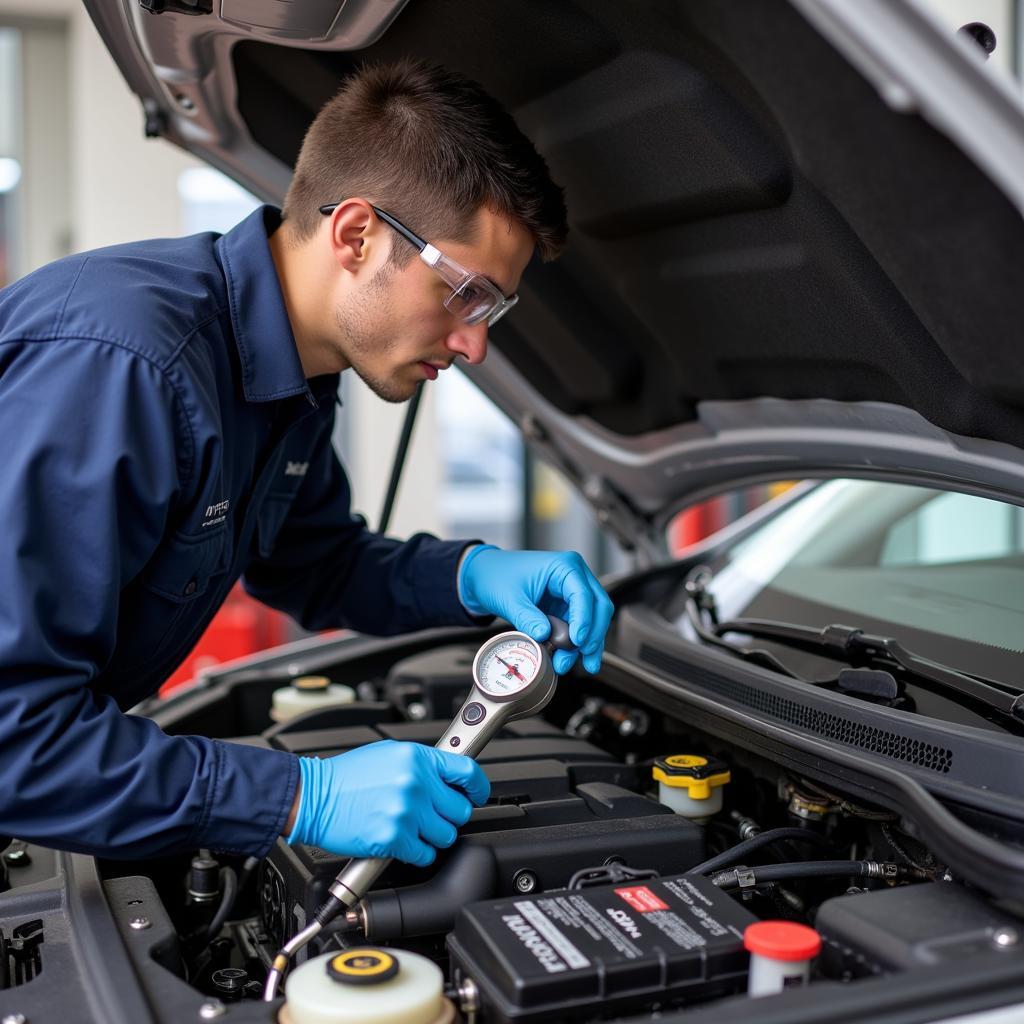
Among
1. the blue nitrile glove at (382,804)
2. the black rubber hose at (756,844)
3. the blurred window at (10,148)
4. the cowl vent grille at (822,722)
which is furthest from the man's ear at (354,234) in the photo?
the blurred window at (10,148)

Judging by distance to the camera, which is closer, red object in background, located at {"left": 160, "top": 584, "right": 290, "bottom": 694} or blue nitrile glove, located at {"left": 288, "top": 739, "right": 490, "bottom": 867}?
blue nitrile glove, located at {"left": 288, "top": 739, "right": 490, "bottom": 867}

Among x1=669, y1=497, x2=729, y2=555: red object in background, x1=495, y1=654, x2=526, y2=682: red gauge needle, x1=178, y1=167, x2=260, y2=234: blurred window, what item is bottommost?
x1=669, y1=497, x2=729, y2=555: red object in background

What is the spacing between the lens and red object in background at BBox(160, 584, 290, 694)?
465cm

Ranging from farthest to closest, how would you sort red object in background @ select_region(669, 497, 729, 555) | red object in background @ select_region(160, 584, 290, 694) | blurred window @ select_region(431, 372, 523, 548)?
blurred window @ select_region(431, 372, 523, 548) → red object in background @ select_region(669, 497, 729, 555) → red object in background @ select_region(160, 584, 290, 694)

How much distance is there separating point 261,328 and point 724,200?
2.03 ft

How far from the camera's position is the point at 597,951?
1.02 meters

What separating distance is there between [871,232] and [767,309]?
1.41 ft

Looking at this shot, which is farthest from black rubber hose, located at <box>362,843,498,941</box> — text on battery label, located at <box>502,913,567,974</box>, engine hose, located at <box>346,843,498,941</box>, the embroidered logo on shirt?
the embroidered logo on shirt

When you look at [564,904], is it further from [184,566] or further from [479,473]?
[479,473]

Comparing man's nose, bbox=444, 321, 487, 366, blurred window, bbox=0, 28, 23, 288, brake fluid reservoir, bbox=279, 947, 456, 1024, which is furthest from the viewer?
blurred window, bbox=0, 28, 23, 288

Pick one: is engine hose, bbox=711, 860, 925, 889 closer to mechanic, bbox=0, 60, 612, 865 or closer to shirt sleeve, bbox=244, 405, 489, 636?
mechanic, bbox=0, 60, 612, 865

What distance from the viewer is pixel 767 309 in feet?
5.22

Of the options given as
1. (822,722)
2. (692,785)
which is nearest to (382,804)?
(692,785)

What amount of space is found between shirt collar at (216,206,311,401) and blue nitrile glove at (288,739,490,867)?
0.51 meters
